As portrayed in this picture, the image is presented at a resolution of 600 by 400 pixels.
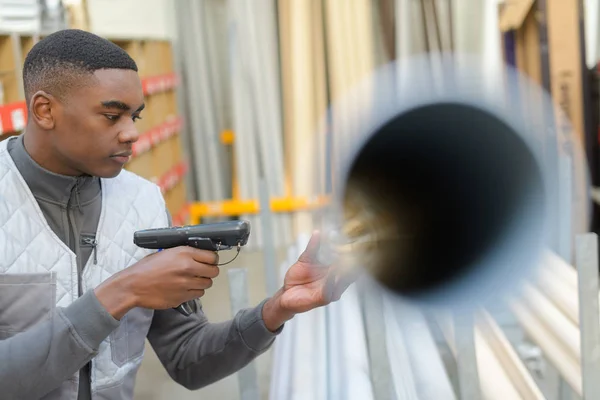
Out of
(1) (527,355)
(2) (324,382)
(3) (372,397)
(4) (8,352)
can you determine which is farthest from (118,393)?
(1) (527,355)

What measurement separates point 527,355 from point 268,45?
315 centimetres

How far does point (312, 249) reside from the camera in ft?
3.35

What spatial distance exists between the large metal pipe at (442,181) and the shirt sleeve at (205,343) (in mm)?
382

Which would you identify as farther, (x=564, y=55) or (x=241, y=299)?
(x=564, y=55)

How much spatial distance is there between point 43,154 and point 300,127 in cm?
380

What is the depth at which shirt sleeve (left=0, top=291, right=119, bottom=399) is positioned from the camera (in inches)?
39.0

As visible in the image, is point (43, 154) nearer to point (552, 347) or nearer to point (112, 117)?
point (112, 117)

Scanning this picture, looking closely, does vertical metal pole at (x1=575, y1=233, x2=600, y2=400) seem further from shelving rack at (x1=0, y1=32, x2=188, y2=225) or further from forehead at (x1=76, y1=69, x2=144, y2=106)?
shelving rack at (x1=0, y1=32, x2=188, y2=225)

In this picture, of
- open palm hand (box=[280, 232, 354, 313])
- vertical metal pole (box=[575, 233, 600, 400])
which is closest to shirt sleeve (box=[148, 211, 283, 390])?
open palm hand (box=[280, 232, 354, 313])

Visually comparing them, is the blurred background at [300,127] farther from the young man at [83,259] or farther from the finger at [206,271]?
the finger at [206,271]

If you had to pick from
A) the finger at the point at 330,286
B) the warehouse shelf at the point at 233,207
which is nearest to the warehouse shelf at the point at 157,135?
the warehouse shelf at the point at 233,207

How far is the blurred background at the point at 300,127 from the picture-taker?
69.8 inches

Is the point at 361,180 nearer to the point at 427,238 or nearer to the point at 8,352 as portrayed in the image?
the point at 427,238

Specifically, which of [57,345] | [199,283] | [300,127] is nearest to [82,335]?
[57,345]
